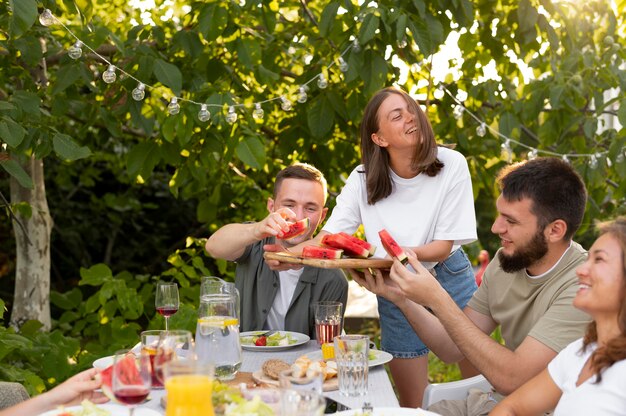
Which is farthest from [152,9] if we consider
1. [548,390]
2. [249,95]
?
[548,390]

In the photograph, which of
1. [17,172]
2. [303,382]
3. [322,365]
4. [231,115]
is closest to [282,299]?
[322,365]

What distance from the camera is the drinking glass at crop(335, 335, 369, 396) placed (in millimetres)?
2635

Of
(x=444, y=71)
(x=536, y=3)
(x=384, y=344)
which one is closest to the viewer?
(x=384, y=344)

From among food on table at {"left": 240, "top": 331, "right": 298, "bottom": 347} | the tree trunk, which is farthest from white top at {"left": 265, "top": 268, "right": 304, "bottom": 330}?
the tree trunk

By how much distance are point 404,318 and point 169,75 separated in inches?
71.5

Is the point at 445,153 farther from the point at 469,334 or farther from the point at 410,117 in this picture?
the point at 469,334

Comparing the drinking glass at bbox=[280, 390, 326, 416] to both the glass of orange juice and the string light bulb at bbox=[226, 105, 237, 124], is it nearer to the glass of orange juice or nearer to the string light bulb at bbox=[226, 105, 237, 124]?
the glass of orange juice

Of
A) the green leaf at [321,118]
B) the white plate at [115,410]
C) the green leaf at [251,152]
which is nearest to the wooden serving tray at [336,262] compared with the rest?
the white plate at [115,410]

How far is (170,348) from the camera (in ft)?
7.54

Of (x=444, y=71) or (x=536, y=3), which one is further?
(x=444, y=71)

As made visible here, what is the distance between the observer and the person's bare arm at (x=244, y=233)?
11.4 ft

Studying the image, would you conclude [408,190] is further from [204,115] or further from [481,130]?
[481,130]

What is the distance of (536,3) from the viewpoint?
528 centimetres

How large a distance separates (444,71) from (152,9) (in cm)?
225
